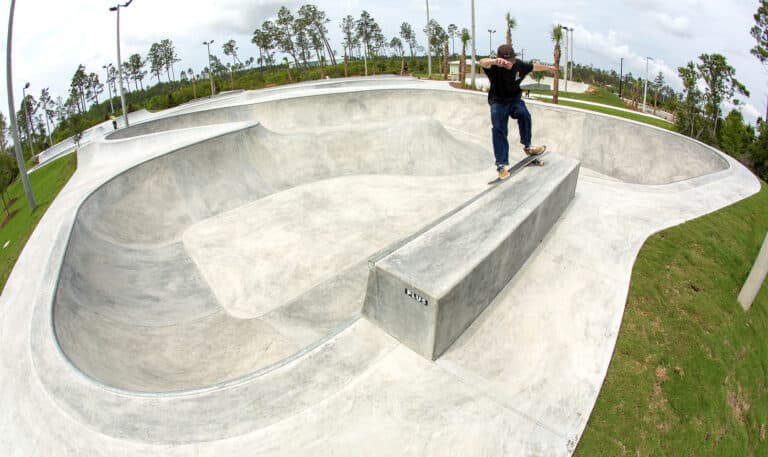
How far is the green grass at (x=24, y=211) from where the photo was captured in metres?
10.5

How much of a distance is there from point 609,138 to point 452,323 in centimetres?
1548

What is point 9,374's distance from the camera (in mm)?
5023

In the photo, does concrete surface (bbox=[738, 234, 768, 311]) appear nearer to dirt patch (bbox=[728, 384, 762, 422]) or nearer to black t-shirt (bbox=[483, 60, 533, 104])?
dirt patch (bbox=[728, 384, 762, 422])

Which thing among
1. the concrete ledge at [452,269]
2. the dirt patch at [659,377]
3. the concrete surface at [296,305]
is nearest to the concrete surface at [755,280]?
the concrete surface at [296,305]

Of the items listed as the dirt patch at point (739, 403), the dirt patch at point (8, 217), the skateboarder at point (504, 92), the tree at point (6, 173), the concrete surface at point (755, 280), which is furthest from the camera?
the tree at point (6, 173)

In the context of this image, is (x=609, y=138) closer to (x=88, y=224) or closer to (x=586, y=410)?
(x=586, y=410)

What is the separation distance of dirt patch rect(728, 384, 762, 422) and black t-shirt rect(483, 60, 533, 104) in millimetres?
5518

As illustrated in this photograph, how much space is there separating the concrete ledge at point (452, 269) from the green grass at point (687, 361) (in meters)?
1.80

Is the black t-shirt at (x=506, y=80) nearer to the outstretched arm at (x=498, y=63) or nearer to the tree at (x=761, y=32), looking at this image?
the outstretched arm at (x=498, y=63)

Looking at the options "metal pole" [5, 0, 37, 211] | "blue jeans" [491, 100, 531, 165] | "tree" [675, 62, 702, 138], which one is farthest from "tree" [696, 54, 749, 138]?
"metal pole" [5, 0, 37, 211]

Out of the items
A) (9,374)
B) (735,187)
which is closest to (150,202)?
(9,374)

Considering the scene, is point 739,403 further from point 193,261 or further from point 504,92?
point 193,261

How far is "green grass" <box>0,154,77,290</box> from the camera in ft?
34.6

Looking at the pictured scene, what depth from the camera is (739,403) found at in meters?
5.42
